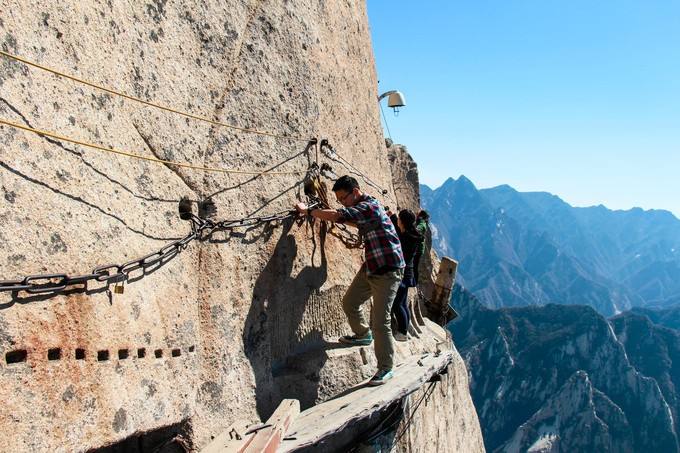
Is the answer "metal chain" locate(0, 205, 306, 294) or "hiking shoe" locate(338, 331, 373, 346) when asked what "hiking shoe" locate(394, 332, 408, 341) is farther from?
"metal chain" locate(0, 205, 306, 294)

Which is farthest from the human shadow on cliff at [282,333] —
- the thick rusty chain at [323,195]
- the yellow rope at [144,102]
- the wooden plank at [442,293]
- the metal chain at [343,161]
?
the wooden plank at [442,293]

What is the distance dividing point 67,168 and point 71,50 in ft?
3.09

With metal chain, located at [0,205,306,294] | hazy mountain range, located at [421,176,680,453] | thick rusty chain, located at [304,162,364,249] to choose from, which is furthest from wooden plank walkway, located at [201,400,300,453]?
hazy mountain range, located at [421,176,680,453]

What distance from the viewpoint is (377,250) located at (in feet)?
19.8

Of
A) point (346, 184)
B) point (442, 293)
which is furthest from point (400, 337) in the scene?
point (442, 293)

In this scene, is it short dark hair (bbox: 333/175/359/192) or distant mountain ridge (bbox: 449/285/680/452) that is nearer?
→ short dark hair (bbox: 333/175/359/192)

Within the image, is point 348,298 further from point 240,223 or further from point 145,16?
point 145,16

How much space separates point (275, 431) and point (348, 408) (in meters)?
1.20

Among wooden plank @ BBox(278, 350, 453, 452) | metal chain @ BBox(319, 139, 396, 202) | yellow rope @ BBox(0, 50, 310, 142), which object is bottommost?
wooden plank @ BBox(278, 350, 453, 452)

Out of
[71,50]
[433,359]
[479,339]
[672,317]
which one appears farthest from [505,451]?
[672,317]

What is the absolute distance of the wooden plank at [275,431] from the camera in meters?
4.16

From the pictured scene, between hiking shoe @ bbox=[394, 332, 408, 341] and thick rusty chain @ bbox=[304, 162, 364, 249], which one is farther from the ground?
thick rusty chain @ bbox=[304, 162, 364, 249]

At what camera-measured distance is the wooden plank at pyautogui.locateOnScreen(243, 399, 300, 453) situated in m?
4.16

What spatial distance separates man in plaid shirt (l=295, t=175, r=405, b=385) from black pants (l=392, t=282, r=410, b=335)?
1.75m
